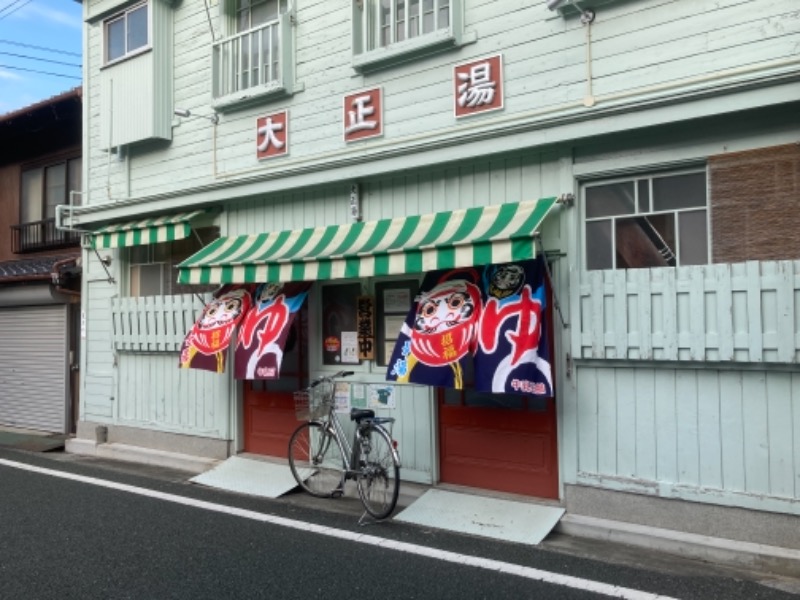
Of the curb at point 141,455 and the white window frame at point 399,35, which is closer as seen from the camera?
the white window frame at point 399,35

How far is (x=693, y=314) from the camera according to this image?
18.1 feet

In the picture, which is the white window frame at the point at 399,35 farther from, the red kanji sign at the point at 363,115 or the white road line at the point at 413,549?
the white road line at the point at 413,549

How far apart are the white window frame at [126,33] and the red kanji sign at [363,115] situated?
3.74m

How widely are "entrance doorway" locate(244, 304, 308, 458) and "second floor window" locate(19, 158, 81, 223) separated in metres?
7.03

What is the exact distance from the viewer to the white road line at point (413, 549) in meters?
4.79

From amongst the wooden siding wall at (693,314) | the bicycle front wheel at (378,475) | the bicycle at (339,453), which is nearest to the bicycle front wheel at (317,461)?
the bicycle at (339,453)

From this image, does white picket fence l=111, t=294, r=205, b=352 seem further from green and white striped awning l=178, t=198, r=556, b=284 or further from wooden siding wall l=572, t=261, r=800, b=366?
wooden siding wall l=572, t=261, r=800, b=366

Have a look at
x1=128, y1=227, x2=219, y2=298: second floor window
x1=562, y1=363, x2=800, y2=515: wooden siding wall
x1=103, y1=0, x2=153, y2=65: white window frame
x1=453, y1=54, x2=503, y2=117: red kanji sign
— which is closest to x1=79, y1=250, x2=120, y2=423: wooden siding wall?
x1=128, y1=227, x2=219, y2=298: second floor window

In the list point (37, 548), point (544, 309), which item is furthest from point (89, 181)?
point (544, 309)

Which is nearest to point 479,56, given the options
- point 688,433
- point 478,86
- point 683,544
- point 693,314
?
point 478,86

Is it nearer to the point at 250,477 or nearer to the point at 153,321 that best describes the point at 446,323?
the point at 250,477

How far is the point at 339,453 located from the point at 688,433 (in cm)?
352

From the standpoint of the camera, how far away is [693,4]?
573 centimetres

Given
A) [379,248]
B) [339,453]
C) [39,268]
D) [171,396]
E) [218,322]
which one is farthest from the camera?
[39,268]
